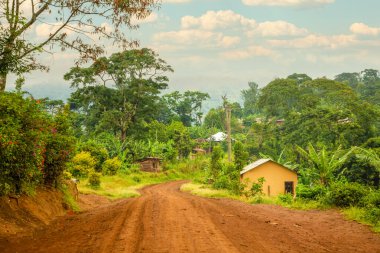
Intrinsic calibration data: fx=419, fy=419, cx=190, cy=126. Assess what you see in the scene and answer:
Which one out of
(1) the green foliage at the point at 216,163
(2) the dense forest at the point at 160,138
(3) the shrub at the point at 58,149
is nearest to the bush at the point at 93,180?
(2) the dense forest at the point at 160,138

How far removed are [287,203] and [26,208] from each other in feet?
43.9

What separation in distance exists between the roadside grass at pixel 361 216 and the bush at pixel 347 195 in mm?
670

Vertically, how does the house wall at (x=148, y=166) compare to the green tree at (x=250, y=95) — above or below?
below

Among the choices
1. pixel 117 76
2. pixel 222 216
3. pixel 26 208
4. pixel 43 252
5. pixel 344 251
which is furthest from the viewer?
pixel 117 76

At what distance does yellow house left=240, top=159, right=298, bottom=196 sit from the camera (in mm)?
37531

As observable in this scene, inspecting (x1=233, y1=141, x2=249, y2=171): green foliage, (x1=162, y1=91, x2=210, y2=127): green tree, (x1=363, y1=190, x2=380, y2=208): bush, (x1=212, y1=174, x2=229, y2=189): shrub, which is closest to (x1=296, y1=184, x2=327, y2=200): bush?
(x1=363, y1=190, x2=380, y2=208): bush

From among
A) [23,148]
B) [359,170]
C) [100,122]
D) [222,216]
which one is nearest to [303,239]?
[222,216]

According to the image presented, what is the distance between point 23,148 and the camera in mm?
12016

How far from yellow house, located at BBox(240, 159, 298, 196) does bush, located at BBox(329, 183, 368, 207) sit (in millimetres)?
18926

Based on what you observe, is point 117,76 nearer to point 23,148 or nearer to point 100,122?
point 100,122

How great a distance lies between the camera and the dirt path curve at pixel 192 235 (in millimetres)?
8953

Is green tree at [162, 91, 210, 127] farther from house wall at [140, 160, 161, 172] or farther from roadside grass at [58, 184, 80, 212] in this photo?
roadside grass at [58, 184, 80, 212]

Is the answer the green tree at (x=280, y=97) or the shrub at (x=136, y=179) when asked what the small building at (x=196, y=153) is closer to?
the green tree at (x=280, y=97)

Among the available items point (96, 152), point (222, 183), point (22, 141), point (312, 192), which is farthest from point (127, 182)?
point (22, 141)
